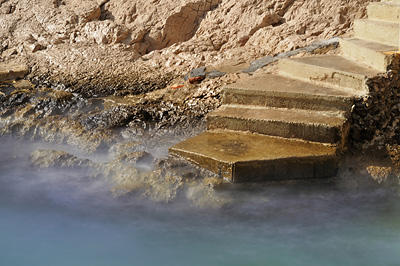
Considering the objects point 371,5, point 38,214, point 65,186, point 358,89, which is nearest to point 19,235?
point 38,214

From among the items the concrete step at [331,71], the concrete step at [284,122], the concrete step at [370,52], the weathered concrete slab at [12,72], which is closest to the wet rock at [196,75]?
the concrete step at [331,71]

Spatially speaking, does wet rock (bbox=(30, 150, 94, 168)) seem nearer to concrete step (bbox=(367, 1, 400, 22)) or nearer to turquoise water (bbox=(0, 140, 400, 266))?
turquoise water (bbox=(0, 140, 400, 266))

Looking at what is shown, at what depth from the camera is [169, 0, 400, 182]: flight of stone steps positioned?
3.96 metres

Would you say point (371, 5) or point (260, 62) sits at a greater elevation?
point (371, 5)

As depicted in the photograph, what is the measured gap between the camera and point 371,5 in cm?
557

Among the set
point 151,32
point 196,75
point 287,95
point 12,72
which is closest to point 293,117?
point 287,95

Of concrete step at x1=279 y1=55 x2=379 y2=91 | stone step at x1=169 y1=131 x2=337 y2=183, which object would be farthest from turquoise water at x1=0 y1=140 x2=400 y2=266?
concrete step at x1=279 y1=55 x2=379 y2=91

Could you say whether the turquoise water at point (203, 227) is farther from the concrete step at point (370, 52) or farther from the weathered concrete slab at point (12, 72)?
the weathered concrete slab at point (12, 72)

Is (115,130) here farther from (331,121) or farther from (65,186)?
(331,121)

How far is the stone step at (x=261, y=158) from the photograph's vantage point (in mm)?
3895

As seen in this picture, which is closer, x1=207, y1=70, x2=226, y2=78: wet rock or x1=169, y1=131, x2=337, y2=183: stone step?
x1=169, y1=131, x2=337, y2=183: stone step

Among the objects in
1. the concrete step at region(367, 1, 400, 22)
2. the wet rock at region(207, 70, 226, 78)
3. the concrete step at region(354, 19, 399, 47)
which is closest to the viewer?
the concrete step at region(354, 19, 399, 47)

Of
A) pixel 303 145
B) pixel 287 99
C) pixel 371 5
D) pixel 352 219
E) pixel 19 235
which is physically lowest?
pixel 19 235

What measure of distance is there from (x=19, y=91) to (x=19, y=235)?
10.4 feet
